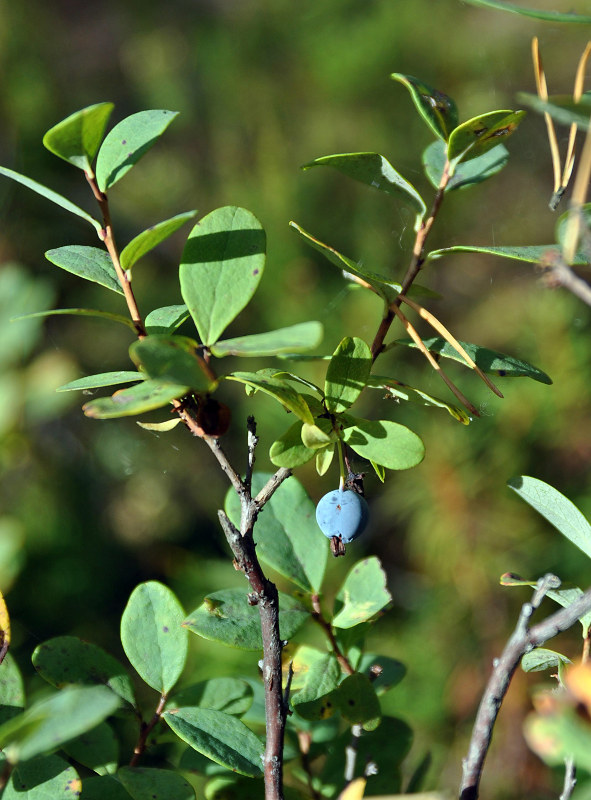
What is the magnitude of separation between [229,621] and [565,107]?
278 millimetres

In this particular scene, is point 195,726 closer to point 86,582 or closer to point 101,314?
point 101,314

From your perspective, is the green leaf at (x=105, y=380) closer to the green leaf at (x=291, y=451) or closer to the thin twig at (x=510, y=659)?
the green leaf at (x=291, y=451)

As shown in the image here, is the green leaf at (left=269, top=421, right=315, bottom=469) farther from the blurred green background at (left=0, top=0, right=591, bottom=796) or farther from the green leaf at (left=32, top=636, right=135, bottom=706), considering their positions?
the blurred green background at (left=0, top=0, right=591, bottom=796)

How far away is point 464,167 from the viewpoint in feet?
1.41

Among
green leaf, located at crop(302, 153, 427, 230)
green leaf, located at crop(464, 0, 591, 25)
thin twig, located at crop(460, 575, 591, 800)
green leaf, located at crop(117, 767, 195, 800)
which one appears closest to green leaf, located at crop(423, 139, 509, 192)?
green leaf, located at crop(302, 153, 427, 230)

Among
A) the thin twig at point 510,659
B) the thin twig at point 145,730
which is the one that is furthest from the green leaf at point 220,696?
the thin twig at point 510,659

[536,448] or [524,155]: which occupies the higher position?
[524,155]

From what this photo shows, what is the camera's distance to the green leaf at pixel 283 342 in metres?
0.23

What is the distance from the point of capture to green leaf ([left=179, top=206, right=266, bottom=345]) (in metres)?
0.31

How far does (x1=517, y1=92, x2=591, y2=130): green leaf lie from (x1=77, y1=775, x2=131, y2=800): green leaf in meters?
0.35

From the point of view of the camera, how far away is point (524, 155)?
73.4 inches

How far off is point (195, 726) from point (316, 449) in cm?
15

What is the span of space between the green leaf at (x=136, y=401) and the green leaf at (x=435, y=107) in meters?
0.19

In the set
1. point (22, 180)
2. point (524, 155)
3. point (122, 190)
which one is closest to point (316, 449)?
Result: point (22, 180)
